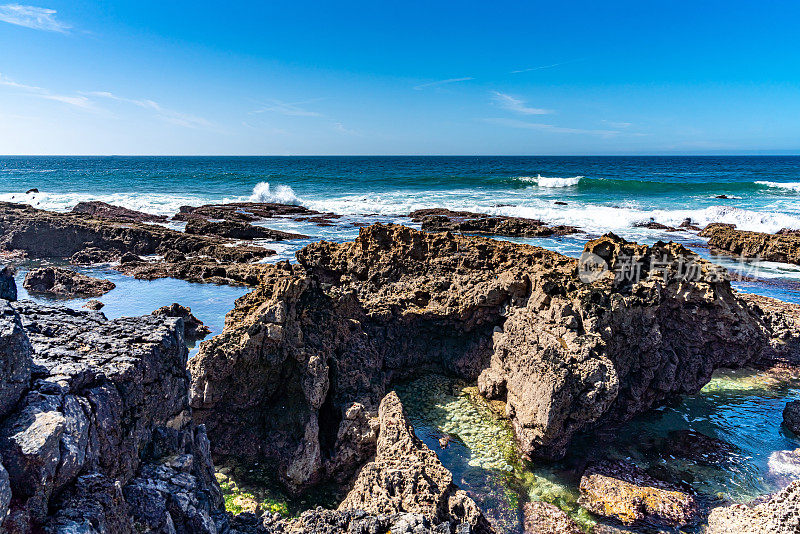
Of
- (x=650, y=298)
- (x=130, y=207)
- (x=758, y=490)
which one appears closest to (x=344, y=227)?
(x=130, y=207)

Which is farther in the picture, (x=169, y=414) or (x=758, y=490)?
(x=758, y=490)

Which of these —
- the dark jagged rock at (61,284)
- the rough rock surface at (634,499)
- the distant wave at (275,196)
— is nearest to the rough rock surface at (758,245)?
the rough rock surface at (634,499)

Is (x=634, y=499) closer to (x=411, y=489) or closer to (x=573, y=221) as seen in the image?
(x=411, y=489)

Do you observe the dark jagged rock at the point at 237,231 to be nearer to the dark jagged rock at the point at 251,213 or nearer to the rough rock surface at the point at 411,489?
the dark jagged rock at the point at 251,213

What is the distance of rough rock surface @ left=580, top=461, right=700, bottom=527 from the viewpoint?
675 centimetres

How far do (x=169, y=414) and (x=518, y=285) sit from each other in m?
Answer: 6.87

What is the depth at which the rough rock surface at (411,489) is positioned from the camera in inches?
207

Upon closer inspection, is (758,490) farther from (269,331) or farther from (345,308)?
(269,331)

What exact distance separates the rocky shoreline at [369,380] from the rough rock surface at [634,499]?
0.03 m

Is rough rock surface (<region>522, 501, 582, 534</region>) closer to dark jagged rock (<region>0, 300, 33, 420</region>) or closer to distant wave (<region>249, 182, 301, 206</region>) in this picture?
dark jagged rock (<region>0, 300, 33, 420</region>)

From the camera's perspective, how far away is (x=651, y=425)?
9.09 metres

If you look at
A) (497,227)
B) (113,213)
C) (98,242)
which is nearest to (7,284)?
(98,242)

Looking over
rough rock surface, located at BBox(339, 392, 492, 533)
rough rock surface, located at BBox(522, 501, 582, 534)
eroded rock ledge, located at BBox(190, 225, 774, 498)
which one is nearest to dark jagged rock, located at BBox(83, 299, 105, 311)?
eroded rock ledge, located at BBox(190, 225, 774, 498)

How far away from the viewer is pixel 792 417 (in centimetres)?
918
